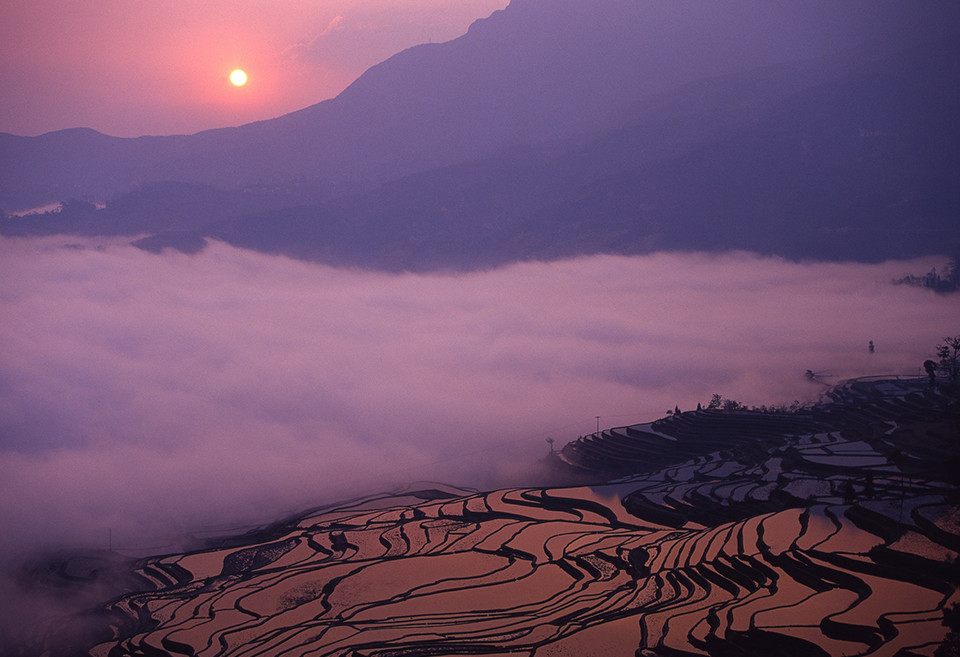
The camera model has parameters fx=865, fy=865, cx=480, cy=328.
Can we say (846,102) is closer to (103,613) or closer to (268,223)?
(268,223)

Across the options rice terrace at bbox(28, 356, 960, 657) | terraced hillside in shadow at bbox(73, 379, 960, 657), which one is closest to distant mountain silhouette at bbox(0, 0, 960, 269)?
rice terrace at bbox(28, 356, 960, 657)

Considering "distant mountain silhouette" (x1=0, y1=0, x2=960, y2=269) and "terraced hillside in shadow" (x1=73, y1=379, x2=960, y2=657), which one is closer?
"terraced hillside in shadow" (x1=73, y1=379, x2=960, y2=657)

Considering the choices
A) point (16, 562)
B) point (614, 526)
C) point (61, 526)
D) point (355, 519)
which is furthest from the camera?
point (61, 526)

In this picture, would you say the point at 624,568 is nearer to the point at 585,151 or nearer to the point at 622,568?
the point at 622,568

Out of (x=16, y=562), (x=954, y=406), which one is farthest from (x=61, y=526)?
(x=954, y=406)

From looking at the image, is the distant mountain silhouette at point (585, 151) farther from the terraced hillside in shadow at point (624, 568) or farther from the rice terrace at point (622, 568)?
the terraced hillside in shadow at point (624, 568)

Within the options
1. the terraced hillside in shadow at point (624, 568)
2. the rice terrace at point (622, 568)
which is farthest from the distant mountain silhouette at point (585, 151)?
the terraced hillside in shadow at point (624, 568)

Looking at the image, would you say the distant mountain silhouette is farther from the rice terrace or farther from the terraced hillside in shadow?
the terraced hillside in shadow
